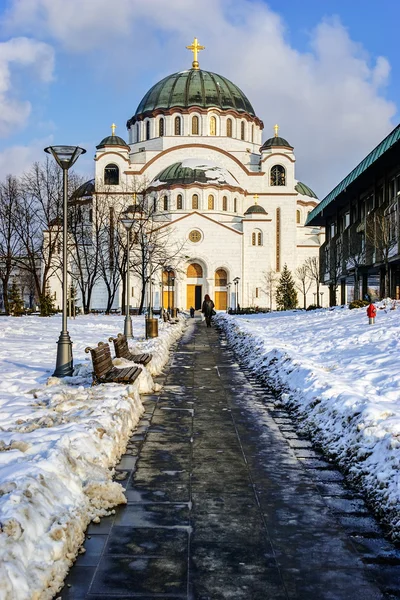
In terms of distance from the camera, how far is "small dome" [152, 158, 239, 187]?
74.5 metres

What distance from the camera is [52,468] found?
5.10 meters

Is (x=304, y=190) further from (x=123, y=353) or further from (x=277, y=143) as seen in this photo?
(x=123, y=353)

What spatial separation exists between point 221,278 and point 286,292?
853 cm

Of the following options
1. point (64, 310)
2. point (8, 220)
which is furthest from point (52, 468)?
point (8, 220)

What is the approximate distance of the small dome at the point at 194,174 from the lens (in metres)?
74.5

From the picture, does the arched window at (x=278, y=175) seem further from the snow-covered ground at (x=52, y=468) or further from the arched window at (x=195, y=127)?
the snow-covered ground at (x=52, y=468)

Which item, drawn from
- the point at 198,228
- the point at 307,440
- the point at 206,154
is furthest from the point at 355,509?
the point at 206,154

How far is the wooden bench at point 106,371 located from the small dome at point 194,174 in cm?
6469

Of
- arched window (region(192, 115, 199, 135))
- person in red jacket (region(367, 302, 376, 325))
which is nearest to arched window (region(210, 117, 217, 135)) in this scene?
arched window (region(192, 115, 199, 135))

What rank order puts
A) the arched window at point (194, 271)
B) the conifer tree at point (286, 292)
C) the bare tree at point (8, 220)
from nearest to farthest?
1. the bare tree at point (8, 220)
2. the conifer tree at point (286, 292)
3. the arched window at point (194, 271)

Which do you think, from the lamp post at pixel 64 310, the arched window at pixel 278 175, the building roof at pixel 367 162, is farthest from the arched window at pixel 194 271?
the lamp post at pixel 64 310

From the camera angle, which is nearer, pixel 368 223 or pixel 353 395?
pixel 353 395

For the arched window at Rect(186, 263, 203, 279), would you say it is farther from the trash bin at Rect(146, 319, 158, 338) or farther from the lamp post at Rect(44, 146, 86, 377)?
the lamp post at Rect(44, 146, 86, 377)

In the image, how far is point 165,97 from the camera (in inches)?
3169
